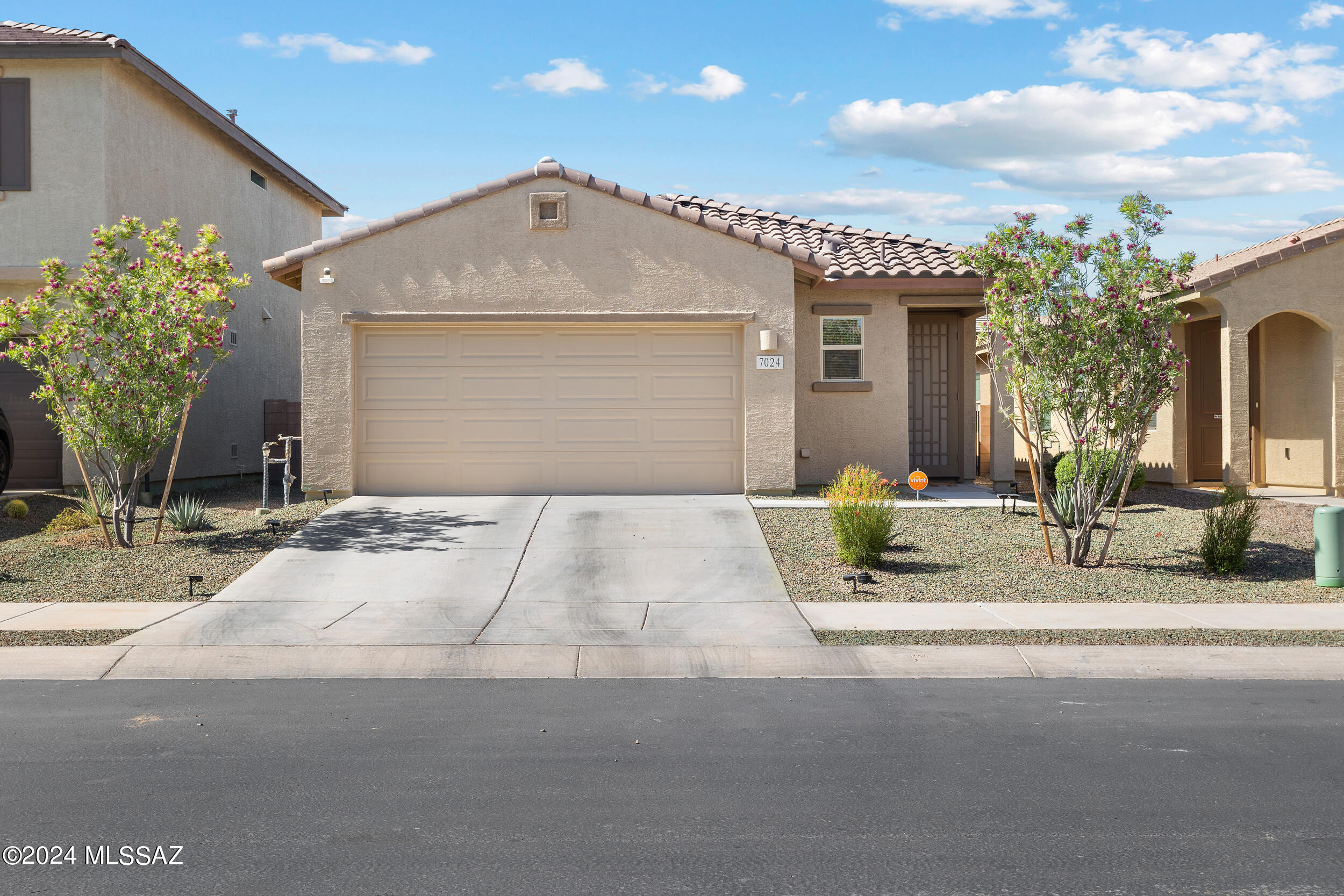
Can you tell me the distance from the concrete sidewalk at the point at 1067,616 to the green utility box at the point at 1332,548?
84cm

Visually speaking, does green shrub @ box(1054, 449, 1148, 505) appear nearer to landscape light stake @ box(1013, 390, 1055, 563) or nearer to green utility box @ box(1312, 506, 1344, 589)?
landscape light stake @ box(1013, 390, 1055, 563)

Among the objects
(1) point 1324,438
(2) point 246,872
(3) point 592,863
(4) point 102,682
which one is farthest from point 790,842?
(1) point 1324,438

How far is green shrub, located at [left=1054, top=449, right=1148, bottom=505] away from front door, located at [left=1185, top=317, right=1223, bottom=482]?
0.87m

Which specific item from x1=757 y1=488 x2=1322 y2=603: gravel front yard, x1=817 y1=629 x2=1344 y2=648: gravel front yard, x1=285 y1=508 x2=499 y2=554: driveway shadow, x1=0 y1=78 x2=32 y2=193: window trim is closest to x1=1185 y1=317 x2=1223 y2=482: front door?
x1=757 y1=488 x2=1322 y2=603: gravel front yard

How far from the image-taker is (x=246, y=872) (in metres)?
4.10

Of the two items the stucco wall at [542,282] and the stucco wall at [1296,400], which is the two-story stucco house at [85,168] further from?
the stucco wall at [1296,400]

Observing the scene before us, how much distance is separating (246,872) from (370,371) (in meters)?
11.1

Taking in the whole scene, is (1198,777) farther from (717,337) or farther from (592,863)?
(717,337)

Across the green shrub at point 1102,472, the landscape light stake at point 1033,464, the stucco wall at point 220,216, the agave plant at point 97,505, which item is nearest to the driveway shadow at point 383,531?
the agave plant at point 97,505

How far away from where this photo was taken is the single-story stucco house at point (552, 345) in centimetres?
1436

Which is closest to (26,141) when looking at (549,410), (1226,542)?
(549,410)

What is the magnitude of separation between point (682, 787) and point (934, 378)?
13.1 m

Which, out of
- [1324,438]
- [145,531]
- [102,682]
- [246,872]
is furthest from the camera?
[1324,438]

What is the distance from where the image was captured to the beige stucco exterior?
50.1ft
